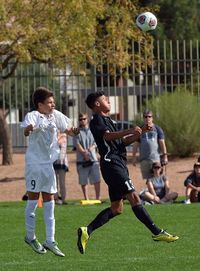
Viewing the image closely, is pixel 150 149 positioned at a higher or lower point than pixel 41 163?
lower

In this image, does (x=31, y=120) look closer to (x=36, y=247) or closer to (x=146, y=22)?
(x=36, y=247)

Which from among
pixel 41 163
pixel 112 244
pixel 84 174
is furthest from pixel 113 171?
pixel 84 174

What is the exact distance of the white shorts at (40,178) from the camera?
39.5 feet

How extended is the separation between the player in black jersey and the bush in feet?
57.9

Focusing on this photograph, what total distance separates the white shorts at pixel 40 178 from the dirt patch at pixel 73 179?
1178 cm

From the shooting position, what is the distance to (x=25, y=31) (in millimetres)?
26812

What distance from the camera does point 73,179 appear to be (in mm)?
27578

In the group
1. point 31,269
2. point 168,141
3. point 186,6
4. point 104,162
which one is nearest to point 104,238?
point 104,162

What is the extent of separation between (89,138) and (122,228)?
6.03 meters

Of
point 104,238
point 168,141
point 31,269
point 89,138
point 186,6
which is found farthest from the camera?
point 186,6

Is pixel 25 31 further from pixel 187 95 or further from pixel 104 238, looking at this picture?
pixel 104 238

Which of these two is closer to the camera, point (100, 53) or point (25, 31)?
point (25, 31)

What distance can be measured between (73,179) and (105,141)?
15.5m

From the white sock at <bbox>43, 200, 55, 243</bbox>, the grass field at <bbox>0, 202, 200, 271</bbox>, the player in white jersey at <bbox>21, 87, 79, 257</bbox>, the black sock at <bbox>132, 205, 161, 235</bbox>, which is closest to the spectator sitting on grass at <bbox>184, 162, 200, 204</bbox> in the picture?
the grass field at <bbox>0, 202, 200, 271</bbox>
